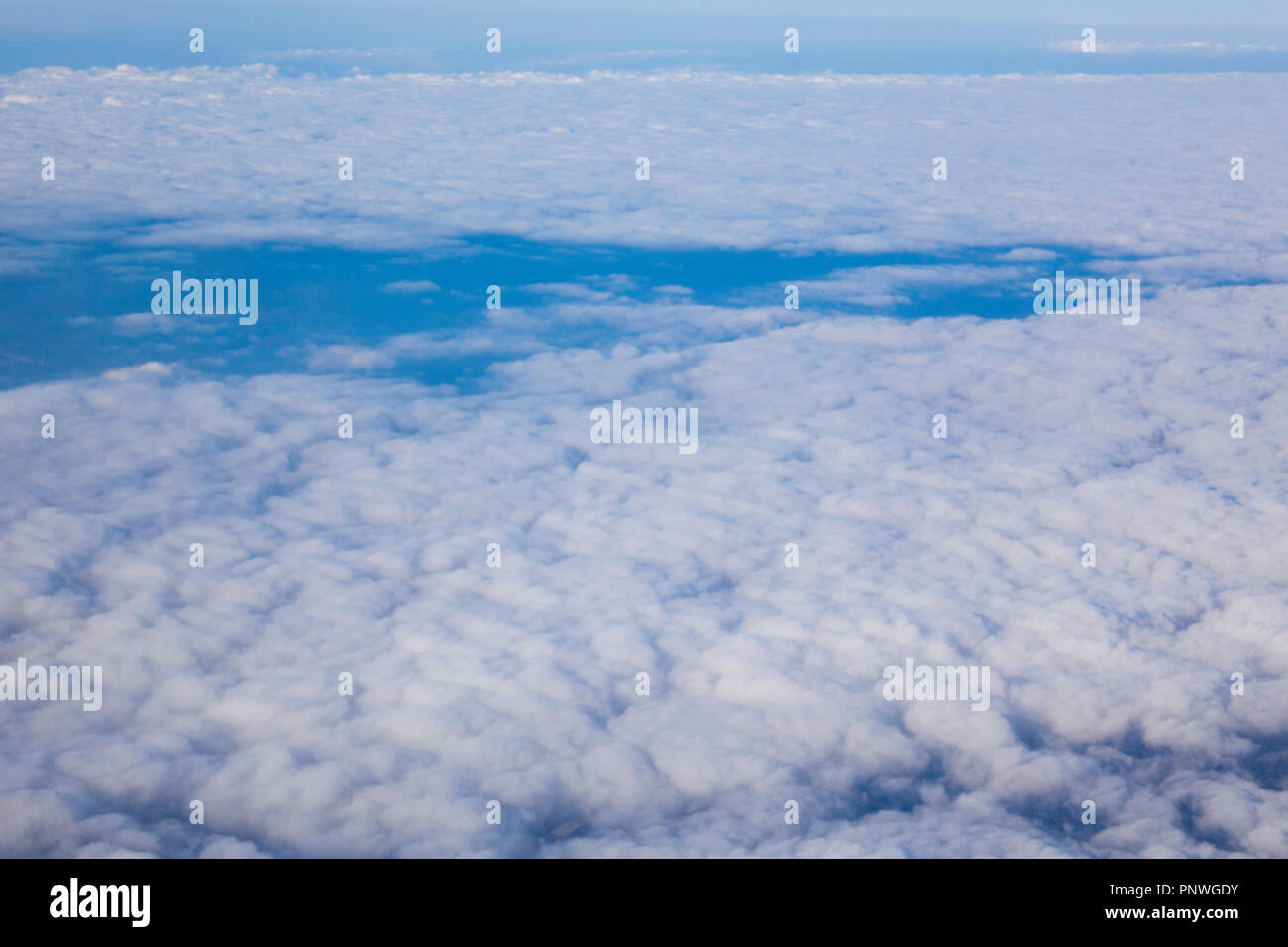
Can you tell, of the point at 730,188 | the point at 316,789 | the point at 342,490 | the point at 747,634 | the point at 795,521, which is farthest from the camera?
the point at 730,188

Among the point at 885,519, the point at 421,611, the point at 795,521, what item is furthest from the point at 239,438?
the point at 885,519

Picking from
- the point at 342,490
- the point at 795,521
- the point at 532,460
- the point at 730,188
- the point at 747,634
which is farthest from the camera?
the point at 730,188

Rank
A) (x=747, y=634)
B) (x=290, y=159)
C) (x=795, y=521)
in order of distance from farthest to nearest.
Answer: (x=290, y=159), (x=795, y=521), (x=747, y=634)

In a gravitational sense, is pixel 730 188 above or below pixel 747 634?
above

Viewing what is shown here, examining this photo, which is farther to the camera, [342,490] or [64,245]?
[64,245]

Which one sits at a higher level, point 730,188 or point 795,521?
point 730,188

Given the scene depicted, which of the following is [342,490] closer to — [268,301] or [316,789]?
[316,789]
